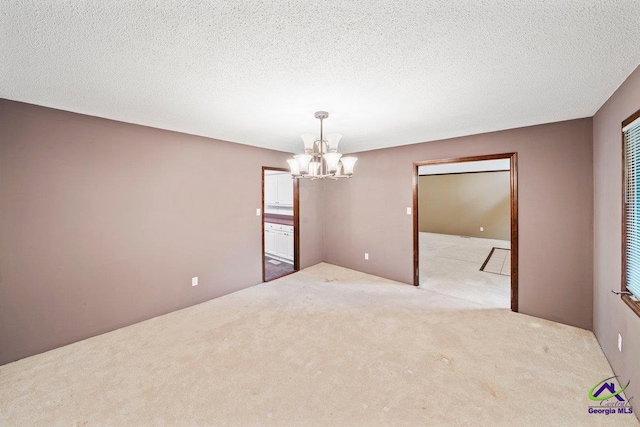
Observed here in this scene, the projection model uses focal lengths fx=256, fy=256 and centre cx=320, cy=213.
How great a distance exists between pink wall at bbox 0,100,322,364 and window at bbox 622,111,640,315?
4021 millimetres

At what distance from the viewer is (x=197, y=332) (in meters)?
2.74

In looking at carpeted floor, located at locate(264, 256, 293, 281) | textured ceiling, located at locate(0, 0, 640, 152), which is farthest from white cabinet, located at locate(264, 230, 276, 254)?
textured ceiling, located at locate(0, 0, 640, 152)

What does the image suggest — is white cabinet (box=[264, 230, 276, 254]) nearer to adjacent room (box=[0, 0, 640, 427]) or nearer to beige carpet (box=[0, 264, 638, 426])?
adjacent room (box=[0, 0, 640, 427])

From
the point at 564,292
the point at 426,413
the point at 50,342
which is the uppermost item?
the point at 564,292

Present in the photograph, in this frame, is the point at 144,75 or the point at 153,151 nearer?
the point at 144,75

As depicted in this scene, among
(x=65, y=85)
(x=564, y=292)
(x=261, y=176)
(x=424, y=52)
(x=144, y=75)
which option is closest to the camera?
(x=424, y=52)

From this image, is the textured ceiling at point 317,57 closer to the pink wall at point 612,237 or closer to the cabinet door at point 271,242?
the pink wall at point 612,237

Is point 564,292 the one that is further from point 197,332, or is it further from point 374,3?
point 197,332

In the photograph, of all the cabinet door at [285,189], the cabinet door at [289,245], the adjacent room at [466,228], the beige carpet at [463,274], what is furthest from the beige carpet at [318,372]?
the cabinet door at [285,189]

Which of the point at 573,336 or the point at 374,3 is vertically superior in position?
the point at 374,3

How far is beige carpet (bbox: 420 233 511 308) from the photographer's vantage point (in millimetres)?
3688

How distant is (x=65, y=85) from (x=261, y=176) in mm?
2492

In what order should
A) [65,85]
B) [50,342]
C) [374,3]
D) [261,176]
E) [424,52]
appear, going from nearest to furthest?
[374,3], [424,52], [65,85], [50,342], [261,176]

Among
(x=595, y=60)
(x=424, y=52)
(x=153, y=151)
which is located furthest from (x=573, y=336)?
(x=153, y=151)
